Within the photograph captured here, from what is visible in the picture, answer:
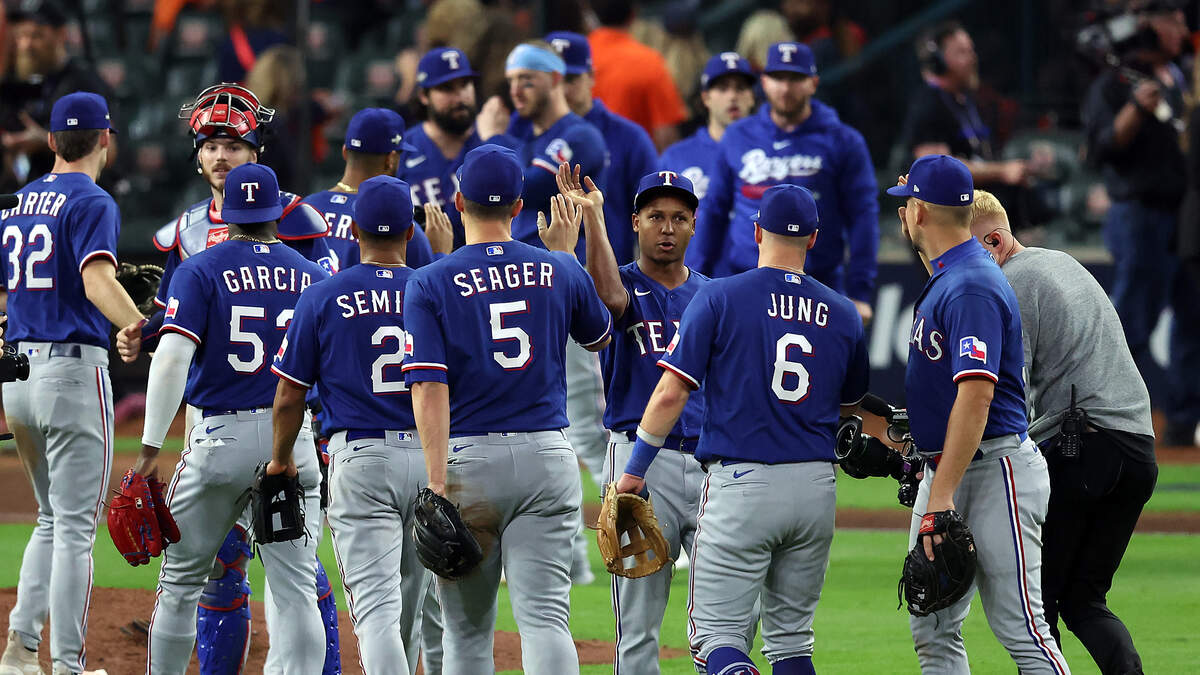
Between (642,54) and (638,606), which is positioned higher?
(642,54)

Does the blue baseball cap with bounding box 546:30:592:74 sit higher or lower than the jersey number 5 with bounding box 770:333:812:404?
higher

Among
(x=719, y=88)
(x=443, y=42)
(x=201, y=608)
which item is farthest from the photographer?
(x=443, y=42)

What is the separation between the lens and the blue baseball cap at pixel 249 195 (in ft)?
20.1

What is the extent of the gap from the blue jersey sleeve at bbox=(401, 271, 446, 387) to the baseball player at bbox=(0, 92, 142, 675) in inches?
65.3

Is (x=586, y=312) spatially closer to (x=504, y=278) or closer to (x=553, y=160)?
(x=504, y=278)

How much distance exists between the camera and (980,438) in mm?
5457

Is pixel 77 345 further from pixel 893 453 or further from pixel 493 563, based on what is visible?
pixel 893 453

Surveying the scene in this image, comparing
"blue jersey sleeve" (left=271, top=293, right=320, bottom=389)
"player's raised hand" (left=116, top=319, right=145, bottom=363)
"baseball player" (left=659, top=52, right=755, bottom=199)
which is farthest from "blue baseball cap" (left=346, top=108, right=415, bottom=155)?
"baseball player" (left=659, top=52, right=755, bottom=199)

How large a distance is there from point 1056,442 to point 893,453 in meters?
0.72

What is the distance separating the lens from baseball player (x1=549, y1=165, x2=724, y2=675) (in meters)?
6.04

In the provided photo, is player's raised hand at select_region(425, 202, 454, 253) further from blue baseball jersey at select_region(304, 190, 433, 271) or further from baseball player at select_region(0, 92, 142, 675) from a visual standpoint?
baseball player at select_region(0, 92, 142, 675)

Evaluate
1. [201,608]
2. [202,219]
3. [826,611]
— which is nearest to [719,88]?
[826,611]

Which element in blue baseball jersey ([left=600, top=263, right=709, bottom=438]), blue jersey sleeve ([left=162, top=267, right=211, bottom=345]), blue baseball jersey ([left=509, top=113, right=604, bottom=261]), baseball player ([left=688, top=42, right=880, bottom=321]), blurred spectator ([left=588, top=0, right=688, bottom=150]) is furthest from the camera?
blurred spectator ([left=588, top=0, right=688, bottom=150])

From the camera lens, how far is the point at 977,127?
1252 centimetres
